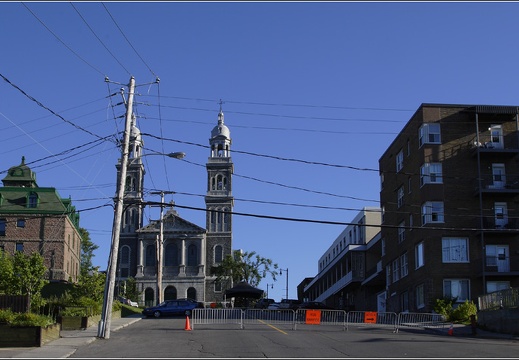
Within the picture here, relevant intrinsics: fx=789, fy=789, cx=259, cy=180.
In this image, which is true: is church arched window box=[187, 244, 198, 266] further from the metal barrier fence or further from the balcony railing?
the metal barrier fence

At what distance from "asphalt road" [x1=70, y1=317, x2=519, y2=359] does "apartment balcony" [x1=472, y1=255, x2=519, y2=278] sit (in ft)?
66.9

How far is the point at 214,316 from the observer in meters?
40.7

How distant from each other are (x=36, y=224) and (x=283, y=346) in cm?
6498

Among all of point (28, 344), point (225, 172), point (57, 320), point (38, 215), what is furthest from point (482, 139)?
point (225, 172)

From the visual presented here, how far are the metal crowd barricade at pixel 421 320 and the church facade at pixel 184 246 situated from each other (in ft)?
225

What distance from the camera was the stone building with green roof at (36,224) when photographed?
84500 millimetres

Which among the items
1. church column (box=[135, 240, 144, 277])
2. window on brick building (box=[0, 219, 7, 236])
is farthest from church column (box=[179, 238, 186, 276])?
window on brick building (box=[0, 219, 7, 236])

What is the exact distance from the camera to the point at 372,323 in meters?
40.6

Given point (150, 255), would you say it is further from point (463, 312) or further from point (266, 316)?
point (463, 312)

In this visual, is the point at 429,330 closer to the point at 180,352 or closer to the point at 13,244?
the point at 180,352

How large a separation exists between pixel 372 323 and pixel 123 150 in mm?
17365

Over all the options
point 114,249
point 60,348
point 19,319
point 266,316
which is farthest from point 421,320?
point 19,319

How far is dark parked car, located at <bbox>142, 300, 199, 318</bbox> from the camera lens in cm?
5022

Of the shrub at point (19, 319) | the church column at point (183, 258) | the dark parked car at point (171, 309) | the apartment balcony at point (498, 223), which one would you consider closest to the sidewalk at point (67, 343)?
the shrub at point (19, 319)
